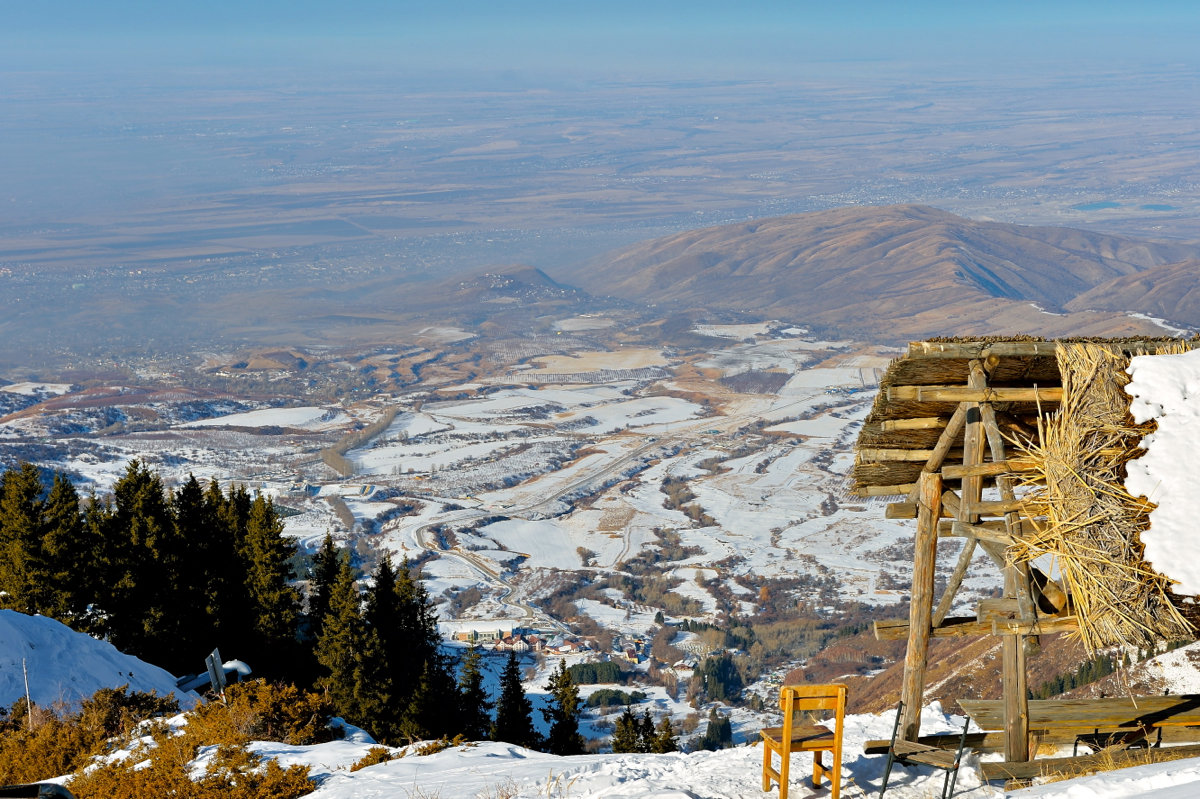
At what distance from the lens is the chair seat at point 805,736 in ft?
28.8

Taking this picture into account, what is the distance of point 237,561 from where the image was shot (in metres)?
25.7

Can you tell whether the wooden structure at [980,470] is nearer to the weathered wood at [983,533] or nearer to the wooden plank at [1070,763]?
the weathered wood at [983,533]

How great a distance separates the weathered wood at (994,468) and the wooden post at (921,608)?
365 millimetres

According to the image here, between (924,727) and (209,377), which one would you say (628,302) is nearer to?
(209,377)

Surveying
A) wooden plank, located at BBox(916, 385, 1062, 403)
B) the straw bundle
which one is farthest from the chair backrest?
wooden plank, located at BBox(916, 385, 1062, 403)

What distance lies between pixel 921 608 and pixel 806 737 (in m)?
1.86

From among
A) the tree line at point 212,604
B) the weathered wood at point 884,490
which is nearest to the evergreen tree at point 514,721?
the tree line at point 212,604

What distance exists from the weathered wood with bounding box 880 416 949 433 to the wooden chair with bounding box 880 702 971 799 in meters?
2.62

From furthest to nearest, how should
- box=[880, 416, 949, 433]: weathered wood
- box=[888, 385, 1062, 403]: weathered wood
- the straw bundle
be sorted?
box=[880, 416, 949, 433]: weathered wood → box=[888, 385, 1062, 403]: weathered wood → the straw bundle

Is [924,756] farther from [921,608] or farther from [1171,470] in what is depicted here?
[1171,470]

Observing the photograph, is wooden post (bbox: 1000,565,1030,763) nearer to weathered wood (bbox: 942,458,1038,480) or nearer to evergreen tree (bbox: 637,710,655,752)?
weathered wood (bbox: 942,458,1038,480)

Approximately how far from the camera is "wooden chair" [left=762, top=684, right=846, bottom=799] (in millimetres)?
8688

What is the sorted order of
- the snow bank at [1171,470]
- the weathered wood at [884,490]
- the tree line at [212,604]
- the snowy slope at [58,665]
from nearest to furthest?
1. the snow bank at [1171,470]
2. the weathered wood at [884,490]
3. the snowy slope at [58,665]
4. the tree line at [212,604]

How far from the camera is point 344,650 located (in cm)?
2414
